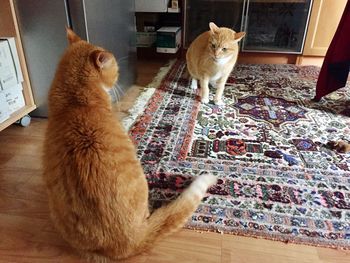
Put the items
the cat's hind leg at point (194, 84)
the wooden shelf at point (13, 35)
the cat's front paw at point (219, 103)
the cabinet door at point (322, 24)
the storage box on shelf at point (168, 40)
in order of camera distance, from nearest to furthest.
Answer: the wooden shelf at point (13, 35) → the cat's front paw at point (219, 103) → the cat's hind leg at point (194, 84) → the cabinet door at point (322, 24) → the storage box on shelf at point (168, 40)

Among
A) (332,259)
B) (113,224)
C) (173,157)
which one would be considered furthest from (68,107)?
(332,259)

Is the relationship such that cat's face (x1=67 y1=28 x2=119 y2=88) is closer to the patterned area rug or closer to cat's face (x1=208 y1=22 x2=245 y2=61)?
the patterned area rug

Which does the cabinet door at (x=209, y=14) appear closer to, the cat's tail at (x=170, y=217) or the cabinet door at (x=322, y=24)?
the cabinet door at (x=322, y=24)

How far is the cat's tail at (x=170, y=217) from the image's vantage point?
33.6 inches

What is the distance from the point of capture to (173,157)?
4.37ft

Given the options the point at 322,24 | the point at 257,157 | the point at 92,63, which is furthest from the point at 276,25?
the point at 92,63

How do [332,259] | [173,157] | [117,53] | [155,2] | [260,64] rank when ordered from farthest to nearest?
[260,64] → [155,2] → [117,53] → [173,157] → [332,259]

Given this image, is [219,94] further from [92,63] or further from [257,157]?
[92,63]

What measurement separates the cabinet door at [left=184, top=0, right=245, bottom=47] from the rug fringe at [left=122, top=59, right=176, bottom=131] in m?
0.56

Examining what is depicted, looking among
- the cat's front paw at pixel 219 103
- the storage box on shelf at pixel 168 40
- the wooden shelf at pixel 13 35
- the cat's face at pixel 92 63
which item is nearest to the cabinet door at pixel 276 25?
the storage box on shelf at pixel 168 40

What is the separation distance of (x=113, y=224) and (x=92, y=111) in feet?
1.05

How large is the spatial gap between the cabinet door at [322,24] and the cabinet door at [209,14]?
63cm

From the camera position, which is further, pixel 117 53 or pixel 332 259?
pixel 117 53

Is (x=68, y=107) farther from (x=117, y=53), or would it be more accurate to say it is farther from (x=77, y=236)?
(x=117, y=53)
